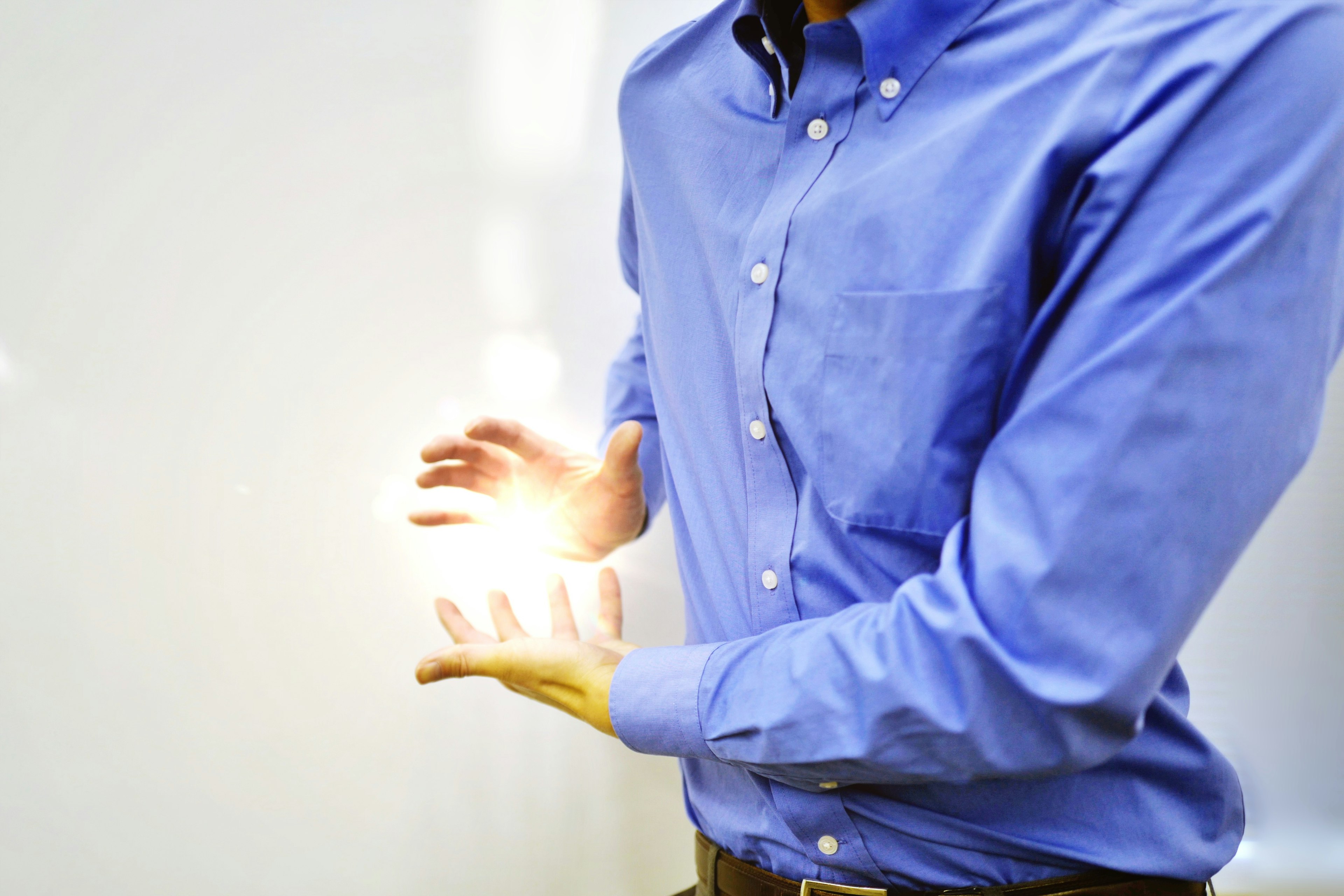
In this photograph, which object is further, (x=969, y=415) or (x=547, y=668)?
(x=547, y=668)

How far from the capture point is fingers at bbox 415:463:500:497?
94cm

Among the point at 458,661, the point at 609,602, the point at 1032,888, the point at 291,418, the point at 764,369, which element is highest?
the point at 291,418

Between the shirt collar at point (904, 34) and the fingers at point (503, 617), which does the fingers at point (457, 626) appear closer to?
the fingers at point (503, 617)

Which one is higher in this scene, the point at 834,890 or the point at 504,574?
the point at 504,574

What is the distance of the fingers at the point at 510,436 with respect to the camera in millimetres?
925

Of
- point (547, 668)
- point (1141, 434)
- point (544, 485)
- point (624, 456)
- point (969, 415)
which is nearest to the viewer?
point (1141, 434)

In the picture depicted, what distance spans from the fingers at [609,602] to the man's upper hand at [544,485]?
33 mm

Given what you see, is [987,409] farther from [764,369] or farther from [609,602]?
[609,602]

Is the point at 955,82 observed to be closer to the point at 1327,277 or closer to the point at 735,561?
the point at 1327,277

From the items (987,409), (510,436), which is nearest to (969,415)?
(987,409)

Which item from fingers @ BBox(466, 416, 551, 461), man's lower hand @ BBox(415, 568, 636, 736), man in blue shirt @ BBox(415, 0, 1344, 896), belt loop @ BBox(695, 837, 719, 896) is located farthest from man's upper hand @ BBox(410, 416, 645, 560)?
belt loop @ BBox(695, 837, 719, 896)

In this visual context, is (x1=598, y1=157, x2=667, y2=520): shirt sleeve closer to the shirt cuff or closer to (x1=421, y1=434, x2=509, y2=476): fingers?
(x1=421, y1=434, x2=509, y2=476): fingers

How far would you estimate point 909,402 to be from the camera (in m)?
0.63

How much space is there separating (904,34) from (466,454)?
599mm
